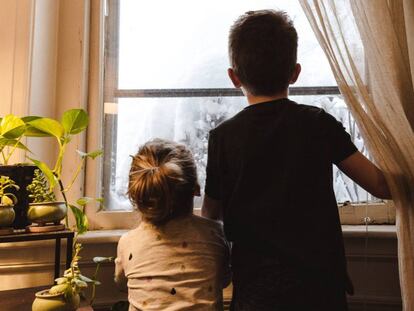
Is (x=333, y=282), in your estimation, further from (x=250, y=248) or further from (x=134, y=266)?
(x=134, y=266)

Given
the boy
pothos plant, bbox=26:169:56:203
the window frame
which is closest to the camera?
the boy

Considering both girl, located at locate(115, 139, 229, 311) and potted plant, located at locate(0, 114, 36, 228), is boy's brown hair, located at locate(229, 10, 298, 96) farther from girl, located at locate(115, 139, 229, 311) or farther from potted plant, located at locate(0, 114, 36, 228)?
potted plant, located at locate(0, 114, 36, 228)

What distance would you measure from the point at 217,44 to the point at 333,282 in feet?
3.17

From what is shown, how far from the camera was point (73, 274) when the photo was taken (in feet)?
2.97

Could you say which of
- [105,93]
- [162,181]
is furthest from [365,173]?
[105,93]

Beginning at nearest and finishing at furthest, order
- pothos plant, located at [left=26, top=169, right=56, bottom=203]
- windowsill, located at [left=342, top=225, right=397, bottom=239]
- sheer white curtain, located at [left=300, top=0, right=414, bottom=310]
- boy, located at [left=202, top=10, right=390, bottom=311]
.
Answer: boy, located at [left=202, top=10, right=390, bottom=311]
sheer white curtain, located at [left=300, top=0, right=414, bottom=310]
pothos plant, located at [left=26, top=169, right=56, bottom=203]
windowsill, located at [left=342, top=225, right=397, bottom=239]

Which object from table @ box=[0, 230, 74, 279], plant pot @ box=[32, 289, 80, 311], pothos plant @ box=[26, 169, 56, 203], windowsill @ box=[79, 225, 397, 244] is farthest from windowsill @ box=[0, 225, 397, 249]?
plant pot @ box=[32, 289, 80, 311]

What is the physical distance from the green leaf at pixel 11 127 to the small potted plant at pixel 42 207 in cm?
12

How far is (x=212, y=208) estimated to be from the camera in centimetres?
101

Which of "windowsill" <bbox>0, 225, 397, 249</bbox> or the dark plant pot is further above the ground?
the dark plant pot

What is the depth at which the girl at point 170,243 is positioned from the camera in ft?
2.87

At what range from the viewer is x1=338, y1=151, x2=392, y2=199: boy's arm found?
0.88 meters

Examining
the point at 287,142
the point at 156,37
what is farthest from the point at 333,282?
the point at 156,37

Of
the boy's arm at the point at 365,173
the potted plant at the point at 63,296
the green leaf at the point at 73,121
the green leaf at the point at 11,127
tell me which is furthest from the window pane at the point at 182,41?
the potted plant at the point at 63,296
